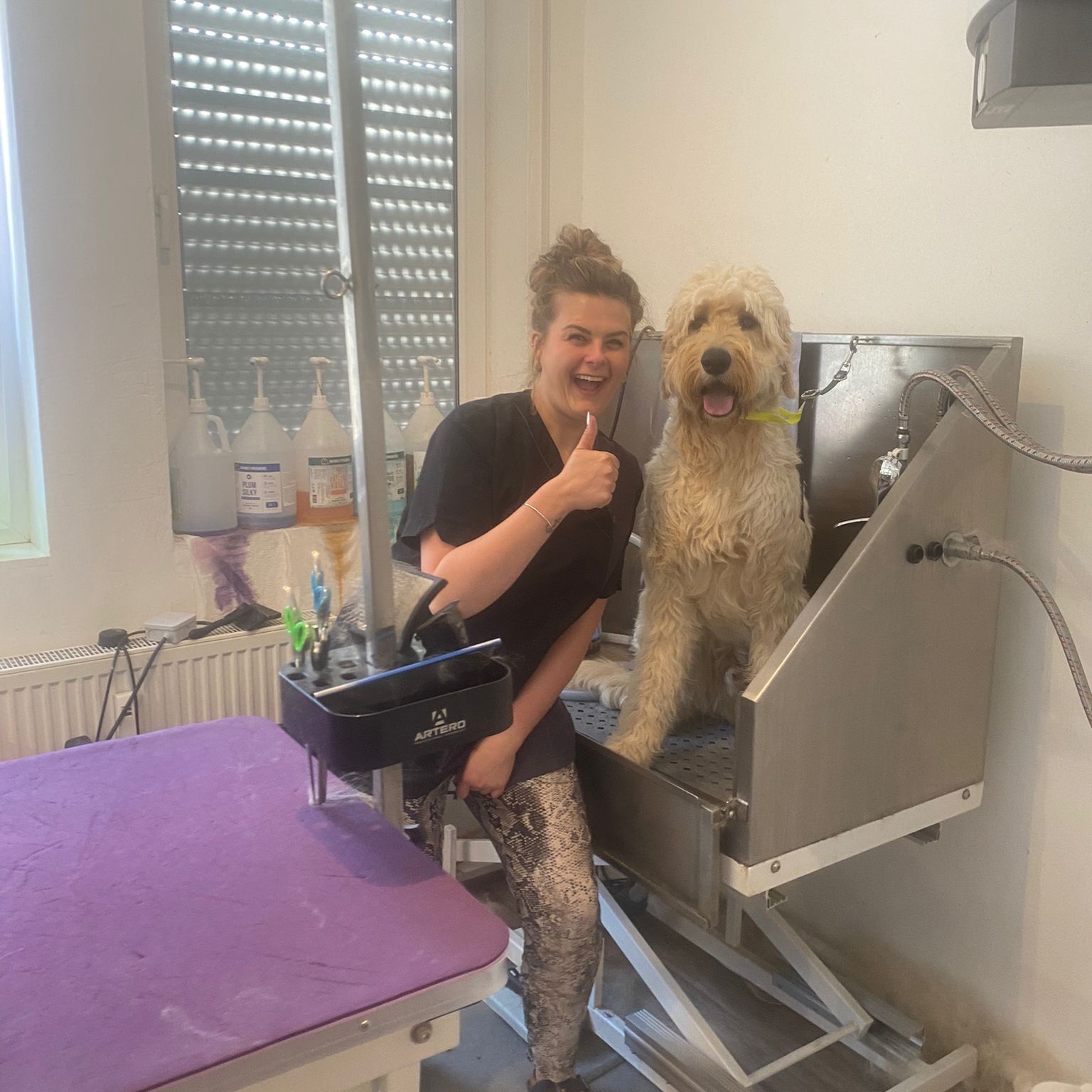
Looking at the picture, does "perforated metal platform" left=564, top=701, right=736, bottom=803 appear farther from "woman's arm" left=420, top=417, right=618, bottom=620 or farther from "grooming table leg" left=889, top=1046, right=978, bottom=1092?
"grooming table leg" left=889, top=1046, right=978, bottom=1092

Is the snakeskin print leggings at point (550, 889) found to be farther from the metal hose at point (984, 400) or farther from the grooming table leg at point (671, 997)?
the metal hose at point (984, 400)

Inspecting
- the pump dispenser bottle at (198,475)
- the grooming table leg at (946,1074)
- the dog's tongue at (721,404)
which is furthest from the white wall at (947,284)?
the pump dispenser bottle at (198,475)

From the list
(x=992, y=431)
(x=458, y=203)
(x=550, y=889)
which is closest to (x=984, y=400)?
(x=992, y=431)

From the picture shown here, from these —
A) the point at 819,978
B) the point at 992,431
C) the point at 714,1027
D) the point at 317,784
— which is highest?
the point at 992,431

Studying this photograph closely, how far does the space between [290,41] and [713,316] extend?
1.11 metres

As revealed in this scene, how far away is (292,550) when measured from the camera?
1.92 meters

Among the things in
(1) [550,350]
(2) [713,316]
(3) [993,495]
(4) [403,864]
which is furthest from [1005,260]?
(4) [403,864]

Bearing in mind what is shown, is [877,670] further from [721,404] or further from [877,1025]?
[877,1025]

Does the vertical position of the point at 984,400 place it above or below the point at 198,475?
above

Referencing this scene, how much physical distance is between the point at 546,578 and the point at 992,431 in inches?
24.2

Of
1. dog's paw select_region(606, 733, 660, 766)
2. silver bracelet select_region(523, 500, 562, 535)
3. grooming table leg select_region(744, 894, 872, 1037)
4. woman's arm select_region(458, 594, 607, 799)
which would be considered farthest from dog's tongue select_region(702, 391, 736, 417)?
grooming table leg select_region(744, 894, 872, 1037)

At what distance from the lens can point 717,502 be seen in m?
1.33

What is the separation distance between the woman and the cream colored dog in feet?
0.28

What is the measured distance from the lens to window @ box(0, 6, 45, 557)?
159 cm
